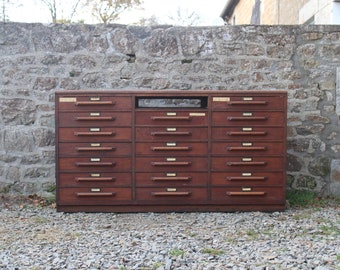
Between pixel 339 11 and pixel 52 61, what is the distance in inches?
170

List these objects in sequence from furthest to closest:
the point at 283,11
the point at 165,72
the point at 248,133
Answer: the point at 283,11, the point at 165,72, the point at 248,133

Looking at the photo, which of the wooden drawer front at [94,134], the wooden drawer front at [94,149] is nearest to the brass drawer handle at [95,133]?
the wooden drawer front at [94,134]

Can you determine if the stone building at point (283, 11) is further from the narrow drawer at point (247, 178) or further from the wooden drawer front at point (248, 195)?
the wooden drawer front at point (248, 195)

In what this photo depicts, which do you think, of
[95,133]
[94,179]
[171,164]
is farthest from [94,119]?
[171,164]

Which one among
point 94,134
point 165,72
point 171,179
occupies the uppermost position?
point 165,72

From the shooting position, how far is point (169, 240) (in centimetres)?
411

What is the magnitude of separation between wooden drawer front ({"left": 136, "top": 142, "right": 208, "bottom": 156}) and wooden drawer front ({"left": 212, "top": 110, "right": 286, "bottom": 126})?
334 mm

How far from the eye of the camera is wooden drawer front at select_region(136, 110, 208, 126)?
17.2ft

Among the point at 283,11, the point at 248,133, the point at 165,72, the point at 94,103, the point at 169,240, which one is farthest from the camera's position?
the point at 283,11

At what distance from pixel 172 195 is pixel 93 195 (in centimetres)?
89

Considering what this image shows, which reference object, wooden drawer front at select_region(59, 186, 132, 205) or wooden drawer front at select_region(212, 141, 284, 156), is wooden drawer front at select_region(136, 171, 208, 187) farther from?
wooden drawer front at select_region(212, 141, 284, 156)

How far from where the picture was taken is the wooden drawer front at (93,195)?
5242 mm

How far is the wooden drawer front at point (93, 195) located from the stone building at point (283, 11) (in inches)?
165

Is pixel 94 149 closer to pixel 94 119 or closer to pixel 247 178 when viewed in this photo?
pixel 94 119
